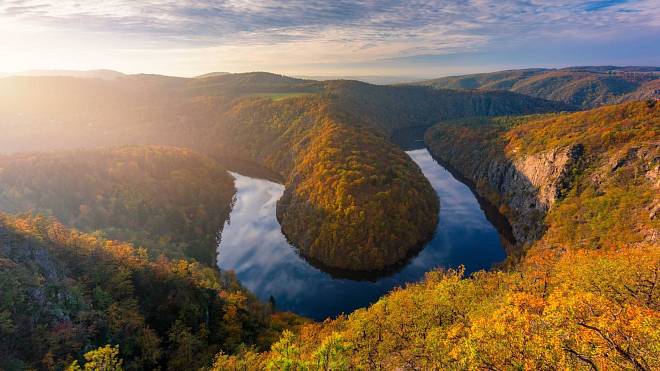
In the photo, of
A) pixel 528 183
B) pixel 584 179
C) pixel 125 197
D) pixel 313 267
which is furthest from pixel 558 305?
pixel 125 197

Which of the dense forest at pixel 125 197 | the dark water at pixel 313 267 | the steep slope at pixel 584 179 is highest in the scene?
the steep slope at pixel 584 179

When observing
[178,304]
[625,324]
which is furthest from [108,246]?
[625,324]

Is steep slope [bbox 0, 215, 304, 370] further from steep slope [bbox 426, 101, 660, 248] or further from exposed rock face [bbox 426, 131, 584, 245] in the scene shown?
exposed rock face [bbox 426, 131, 584, 245]

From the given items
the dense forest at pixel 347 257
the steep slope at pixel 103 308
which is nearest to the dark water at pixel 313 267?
the dense forest at pixel 347 257

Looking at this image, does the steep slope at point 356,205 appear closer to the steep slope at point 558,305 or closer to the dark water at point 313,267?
the dark water at point 313,267

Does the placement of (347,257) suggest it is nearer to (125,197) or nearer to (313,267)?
(313,267)

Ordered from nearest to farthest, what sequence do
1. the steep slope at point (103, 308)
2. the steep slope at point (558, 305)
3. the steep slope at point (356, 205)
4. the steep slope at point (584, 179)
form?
the steep slope at point (558, 305)
the steep slope at point (103, 308)
the steep slope at point (584, 179)
the steep slope at point (356, 205)

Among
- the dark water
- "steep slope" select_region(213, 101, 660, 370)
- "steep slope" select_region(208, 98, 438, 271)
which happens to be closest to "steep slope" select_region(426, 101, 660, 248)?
"steep slope" select_region(213, 101, 660, 370)
